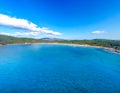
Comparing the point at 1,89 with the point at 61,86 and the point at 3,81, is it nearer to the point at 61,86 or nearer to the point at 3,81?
the point at 3,81

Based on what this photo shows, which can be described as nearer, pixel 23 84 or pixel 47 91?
pixel 47 91

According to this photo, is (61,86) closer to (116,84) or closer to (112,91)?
(112,91)

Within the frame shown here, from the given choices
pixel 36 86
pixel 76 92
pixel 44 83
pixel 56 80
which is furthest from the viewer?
pixel 56 80

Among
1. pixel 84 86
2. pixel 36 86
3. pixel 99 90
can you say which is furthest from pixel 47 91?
pixel 99 90

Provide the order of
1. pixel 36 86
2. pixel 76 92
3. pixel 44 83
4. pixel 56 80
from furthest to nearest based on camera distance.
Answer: pixel 56 80 < pixel 44 83 < pixel 36 86 < pixel 76 92

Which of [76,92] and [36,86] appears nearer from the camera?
[76,92]

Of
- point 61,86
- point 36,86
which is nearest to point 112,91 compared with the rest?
point 61,86

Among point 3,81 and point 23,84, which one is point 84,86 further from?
point 3,81
